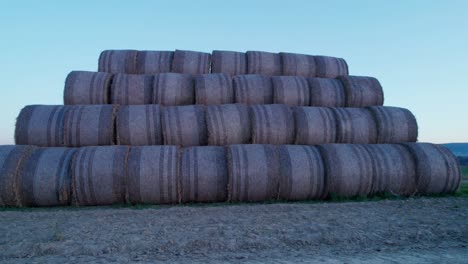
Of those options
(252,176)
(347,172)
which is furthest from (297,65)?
(252,176)

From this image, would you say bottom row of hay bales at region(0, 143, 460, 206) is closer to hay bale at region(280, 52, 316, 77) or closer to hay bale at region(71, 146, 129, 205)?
hay bale at region(71, 146, 129, 205)

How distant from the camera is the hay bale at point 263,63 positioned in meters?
8.71

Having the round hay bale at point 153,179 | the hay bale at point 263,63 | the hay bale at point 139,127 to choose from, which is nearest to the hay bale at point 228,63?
the hay bale at point 263,63

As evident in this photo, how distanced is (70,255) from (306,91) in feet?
18.8

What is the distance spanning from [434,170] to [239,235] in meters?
4.22

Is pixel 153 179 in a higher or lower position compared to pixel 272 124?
lower

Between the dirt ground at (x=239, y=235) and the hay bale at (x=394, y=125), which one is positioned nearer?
the dirt ground at (x=239, y=235)

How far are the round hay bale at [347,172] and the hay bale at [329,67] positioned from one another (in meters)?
2.87

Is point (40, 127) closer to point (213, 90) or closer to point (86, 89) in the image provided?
point (86, 89)

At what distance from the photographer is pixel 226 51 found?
29.1 ft

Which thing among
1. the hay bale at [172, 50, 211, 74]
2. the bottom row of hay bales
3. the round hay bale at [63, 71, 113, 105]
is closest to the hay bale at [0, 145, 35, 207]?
the bottom row of hay bales

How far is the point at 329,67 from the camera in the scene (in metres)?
9.04

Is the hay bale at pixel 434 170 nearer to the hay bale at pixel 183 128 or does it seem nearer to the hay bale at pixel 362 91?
the hay bale at pixel 362 91

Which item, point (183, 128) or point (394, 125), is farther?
point (394, 125)
